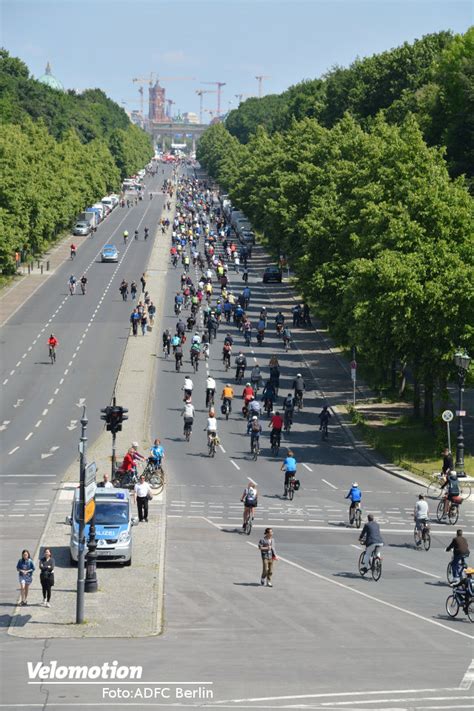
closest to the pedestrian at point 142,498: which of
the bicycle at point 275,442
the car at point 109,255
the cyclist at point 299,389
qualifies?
the bicycle at point 275,442

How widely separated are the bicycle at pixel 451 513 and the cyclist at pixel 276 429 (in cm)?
1105

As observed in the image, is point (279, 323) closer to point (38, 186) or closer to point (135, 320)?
point (135, 320)

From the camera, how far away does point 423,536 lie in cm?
3959

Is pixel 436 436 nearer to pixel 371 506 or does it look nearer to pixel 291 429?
pixel 291 429

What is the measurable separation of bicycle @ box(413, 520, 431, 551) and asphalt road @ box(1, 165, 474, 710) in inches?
13.6

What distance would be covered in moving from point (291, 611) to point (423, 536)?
29.0 feet

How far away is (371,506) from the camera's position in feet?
151

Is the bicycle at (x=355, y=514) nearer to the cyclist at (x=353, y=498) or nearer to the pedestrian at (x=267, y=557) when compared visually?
the cyclist at (x=353, y=498)

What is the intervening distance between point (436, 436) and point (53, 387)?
21458 mm

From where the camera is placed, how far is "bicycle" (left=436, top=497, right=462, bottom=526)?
143ft

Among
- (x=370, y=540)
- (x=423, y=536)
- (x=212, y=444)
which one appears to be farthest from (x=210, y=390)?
(x=370, y=540)

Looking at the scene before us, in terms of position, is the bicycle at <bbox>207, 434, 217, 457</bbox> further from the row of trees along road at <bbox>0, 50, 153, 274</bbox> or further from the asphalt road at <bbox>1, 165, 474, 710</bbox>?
the row of trees along road at <bbox>0, 50, 153, 274</bbox>

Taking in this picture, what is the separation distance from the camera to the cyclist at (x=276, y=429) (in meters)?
54.5

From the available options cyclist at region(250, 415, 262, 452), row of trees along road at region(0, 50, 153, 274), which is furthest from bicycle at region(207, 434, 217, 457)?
row of trees along road at region(0, 50, 153, 274)
